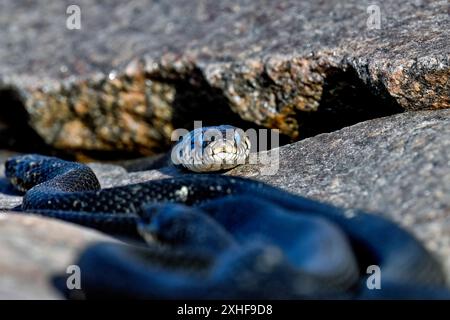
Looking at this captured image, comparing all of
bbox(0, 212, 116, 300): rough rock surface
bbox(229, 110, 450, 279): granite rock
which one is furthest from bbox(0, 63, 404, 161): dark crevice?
bbox(0, 212, 116, 300): rough rock surface

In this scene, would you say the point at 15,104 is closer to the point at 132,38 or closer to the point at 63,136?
the point at 63,136

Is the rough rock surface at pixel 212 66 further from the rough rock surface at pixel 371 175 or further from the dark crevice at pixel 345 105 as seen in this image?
the rough rock surface at pixel 371 175

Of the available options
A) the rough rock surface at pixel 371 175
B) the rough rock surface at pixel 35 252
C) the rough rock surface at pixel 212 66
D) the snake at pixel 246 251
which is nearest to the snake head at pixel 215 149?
the rough rock surface at pixel 371 175

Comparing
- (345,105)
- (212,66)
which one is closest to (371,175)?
(345,105)

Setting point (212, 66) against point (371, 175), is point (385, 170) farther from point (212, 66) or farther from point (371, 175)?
point (212, 66)

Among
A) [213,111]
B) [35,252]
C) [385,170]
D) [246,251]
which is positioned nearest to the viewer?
[246,251]
